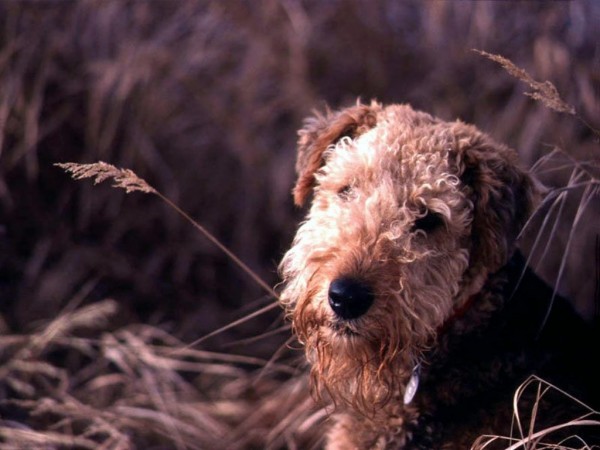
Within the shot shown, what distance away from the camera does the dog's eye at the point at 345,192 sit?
10.2 feet

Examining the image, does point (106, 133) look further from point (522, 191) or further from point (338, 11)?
point (522, 191)

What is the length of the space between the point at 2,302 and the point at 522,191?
2.95 m

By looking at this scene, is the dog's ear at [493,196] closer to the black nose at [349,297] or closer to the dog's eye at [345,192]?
the dog's eye at [345,192]

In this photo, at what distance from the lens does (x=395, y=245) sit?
2.86 meters

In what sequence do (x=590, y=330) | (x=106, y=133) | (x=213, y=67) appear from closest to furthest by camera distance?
(x=590, y=330) → (x=106, y=133) → (x=213, y=67)

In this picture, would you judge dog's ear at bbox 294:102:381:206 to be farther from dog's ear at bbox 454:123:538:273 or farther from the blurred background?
the blurred background

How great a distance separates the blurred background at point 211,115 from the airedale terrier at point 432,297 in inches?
68.4

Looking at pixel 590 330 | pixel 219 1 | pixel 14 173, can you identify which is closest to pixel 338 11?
pixel 219 1

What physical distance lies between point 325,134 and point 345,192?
0.38 m

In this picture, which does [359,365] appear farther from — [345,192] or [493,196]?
[493,196]

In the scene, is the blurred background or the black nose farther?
the blurred background

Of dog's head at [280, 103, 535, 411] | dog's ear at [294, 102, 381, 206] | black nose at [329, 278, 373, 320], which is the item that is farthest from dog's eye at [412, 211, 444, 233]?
dog's ear at [294, 102, 381, 206]

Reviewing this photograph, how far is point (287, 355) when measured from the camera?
4844 millimetres

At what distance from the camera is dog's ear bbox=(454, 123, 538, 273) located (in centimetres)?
297
